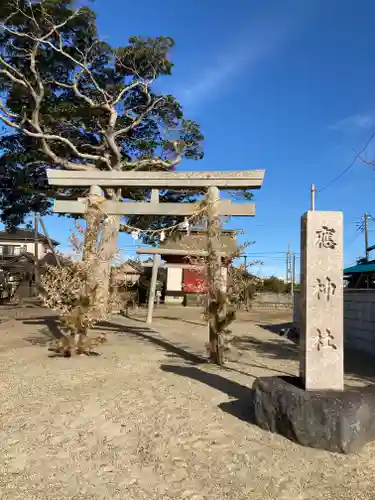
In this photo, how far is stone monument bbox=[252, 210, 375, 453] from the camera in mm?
4043

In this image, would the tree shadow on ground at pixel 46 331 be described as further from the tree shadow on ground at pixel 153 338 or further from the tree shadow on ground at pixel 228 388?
the tree shadow on ground at pixel 228 388

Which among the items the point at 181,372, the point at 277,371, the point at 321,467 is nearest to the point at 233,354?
the point at 277,371

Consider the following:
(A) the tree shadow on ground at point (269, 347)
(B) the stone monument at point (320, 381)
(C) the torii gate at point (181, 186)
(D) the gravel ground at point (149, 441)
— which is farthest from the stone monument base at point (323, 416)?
(A) the tree shadow on ground at point (269, 347)

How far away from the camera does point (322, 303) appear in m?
4.79

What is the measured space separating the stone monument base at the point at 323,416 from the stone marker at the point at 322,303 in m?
0.25

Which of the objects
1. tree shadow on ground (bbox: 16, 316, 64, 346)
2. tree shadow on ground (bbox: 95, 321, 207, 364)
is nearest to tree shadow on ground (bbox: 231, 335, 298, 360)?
tree shadow on ground (bbox: 95, 321, 207, 364)

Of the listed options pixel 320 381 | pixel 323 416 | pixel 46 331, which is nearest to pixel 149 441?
pixel 323 416

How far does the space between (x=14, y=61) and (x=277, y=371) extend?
593 inches

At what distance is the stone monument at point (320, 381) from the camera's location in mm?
4043

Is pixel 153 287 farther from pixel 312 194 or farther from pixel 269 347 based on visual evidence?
pixel 312 194

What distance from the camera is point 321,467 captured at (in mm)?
3713

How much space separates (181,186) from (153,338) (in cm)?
491

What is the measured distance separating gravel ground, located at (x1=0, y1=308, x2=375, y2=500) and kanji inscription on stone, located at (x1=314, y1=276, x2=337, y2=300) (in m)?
1.70

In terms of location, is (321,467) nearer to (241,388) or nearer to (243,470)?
(243,470)
